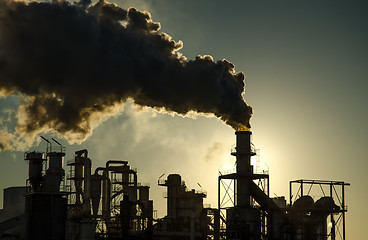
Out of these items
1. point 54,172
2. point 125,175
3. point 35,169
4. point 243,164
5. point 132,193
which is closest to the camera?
point 54,172

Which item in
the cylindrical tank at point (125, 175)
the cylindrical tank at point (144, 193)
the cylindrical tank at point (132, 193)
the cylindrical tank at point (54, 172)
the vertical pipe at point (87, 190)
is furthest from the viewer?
the cylindrical tank at point (144, 193)

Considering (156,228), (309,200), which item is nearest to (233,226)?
(309,200)

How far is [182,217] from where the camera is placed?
88.6 meters

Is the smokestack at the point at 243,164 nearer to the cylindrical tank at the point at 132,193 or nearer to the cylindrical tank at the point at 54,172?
the cylindrical tank at the point at 132,193

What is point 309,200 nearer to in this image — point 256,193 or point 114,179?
point 256,193

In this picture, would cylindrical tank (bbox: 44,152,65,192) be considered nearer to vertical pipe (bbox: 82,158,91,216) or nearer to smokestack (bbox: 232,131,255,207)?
vertical pipe (bbox: 82,158,91,216)

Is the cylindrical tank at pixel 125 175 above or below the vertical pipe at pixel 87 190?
above

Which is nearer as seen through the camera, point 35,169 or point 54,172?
point 54,172

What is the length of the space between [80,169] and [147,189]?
1763 centimetres

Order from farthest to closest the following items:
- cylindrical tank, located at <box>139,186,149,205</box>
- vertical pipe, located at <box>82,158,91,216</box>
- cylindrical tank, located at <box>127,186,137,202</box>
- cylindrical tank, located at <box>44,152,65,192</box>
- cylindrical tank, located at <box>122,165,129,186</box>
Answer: cylindrical tank, located at <box>139,186,149,205</box> → cylindrical tank, located at <box>122,165,129,186</box> → cylindrical tank, located at <box>127,186,137,202</box> → cylindrical tank, located at <box>44,152,65,192</box> → vertical pipe, located at <box>82,158,91,216</box>

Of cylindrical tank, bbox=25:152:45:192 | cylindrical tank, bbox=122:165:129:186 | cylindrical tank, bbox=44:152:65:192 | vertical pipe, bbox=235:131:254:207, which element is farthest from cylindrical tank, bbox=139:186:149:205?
cylindrical tank, bbox=25:152:45:192

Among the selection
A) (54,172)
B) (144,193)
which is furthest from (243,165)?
(144,193)

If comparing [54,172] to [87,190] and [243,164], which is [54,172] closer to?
[87,190]

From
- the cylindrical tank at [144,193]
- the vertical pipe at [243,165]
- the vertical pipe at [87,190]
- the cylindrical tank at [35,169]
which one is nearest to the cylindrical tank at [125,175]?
the cylindrical tank at [144,193]
